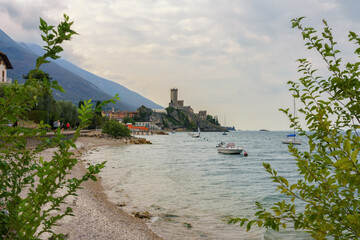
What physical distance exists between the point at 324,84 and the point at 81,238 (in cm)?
939

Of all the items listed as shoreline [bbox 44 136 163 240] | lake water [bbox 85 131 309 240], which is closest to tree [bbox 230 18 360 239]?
shoreline [bbox 44 136 163 240]

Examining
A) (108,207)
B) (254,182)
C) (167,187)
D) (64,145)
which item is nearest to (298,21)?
(64,145)

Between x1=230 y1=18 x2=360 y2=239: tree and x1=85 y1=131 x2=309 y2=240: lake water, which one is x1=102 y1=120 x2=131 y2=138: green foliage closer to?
x1=85 y1=131 x2=309 y2=240: lake water

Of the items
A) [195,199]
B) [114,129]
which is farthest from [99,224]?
[114,129]

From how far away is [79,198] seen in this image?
15.2 metres

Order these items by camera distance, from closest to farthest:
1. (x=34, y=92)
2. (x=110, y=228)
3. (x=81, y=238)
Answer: (x=34, y=92) → (x=81, y=238) → (x=110, y=228)

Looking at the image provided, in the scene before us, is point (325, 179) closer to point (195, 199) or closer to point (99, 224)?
point (99, 224)

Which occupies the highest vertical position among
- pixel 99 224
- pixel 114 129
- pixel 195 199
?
pixel 114 129

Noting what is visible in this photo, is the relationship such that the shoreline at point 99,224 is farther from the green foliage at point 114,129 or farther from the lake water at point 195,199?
the green foliage at point 114,129

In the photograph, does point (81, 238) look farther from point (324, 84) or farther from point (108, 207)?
point (324, 84)

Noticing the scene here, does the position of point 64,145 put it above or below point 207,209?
above

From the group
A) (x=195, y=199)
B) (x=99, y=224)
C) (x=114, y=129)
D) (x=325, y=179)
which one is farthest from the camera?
(x=114, y=129)

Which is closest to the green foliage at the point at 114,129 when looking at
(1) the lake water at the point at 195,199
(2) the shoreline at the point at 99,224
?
(1) the lake water at the point at 195,199

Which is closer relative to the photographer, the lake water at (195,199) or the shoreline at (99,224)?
the shoreline at (99,224)
